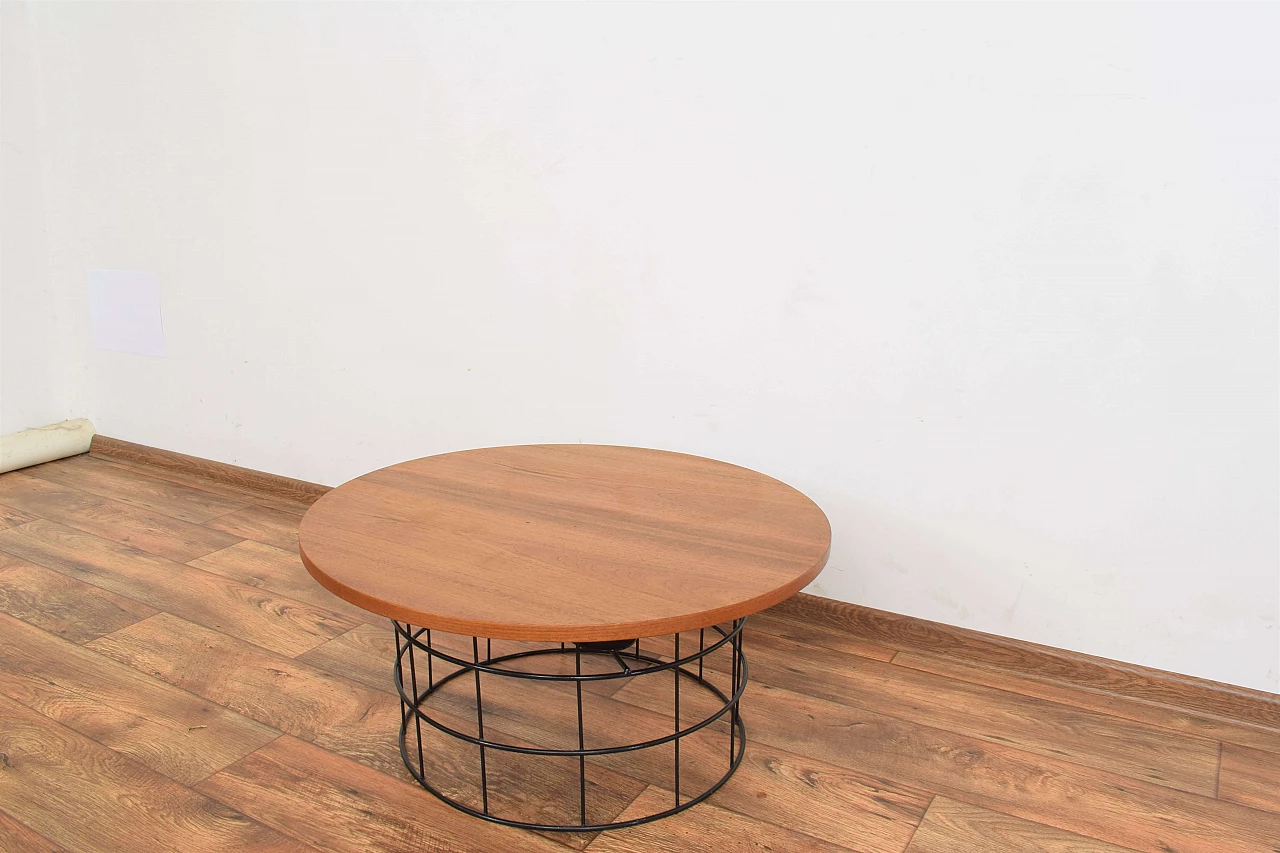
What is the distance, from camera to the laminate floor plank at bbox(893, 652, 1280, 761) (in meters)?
1.75

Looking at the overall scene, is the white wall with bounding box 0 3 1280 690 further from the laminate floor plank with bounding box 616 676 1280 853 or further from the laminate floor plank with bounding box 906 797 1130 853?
the laminate floor plank with bounding box 906 797 1130 853

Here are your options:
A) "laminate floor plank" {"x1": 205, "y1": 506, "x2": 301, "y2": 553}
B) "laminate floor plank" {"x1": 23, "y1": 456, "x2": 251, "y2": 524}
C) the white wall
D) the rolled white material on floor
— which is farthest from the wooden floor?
the rolled white material on floor

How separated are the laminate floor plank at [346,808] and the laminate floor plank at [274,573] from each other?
1.84ft

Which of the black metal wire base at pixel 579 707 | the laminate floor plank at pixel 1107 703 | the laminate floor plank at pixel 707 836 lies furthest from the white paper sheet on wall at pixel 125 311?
the laminate floor plank at pixel 1107 703

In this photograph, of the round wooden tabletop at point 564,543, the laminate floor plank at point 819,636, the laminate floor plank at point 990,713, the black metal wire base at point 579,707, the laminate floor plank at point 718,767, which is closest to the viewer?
the round wooden tabletop at point 564,543

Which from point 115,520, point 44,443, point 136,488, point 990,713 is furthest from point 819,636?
point 44,443

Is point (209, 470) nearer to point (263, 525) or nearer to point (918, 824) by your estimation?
point (263, 525)

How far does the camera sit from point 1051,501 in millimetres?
1881

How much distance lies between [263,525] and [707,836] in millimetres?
1752

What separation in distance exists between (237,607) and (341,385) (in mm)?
746

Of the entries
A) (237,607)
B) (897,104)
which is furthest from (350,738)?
(897,104)

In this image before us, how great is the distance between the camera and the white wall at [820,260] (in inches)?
67.3

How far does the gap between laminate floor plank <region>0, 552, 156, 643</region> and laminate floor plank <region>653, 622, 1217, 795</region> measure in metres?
1.21

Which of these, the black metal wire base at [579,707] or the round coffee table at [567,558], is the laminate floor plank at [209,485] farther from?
the round coffee table at [567,558]
